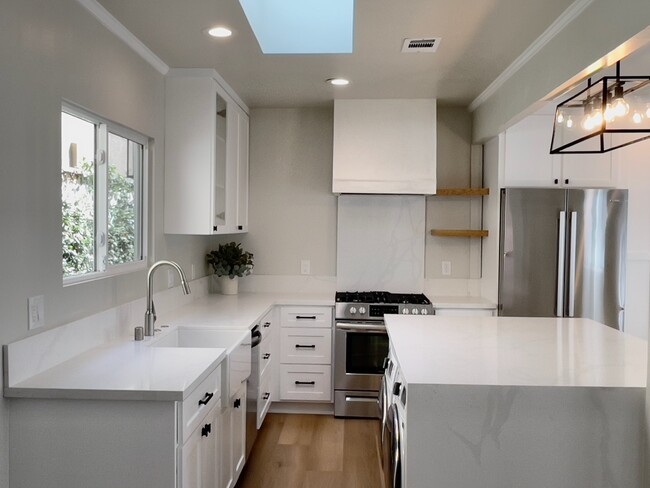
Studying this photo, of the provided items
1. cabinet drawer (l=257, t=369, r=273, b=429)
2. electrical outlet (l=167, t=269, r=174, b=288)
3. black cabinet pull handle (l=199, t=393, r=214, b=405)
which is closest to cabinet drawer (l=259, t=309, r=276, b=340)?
cabinet drawer (l=257, t=369, r=273, b=429)

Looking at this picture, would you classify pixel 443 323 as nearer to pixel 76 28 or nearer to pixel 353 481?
pixel 353 481

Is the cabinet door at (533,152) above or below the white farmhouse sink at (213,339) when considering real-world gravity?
above

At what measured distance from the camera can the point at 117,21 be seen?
269 centimetres

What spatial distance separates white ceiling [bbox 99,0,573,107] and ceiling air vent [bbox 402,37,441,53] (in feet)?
0.15

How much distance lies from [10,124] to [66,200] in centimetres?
53

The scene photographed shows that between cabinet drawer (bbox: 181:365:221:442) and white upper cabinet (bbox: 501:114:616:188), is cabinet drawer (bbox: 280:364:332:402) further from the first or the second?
white upper cabinet (bbox: 501:114:616:188)

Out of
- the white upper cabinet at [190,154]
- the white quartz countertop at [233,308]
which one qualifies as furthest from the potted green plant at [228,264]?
the white upper cabinet at [190,154]

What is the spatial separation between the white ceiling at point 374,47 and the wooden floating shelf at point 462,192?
2.30 ft

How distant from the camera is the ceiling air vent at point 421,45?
291 centimetres

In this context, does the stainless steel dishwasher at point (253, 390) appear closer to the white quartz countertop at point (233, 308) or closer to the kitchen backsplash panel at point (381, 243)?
the white quartz countertop at point (233, 308)

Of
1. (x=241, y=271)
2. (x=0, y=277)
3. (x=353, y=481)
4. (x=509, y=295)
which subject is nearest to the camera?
(x=0, y=277)

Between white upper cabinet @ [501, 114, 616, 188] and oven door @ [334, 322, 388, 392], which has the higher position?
white upper cabinet @ [501, 114, 616, 188]

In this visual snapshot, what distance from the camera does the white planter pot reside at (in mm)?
4551

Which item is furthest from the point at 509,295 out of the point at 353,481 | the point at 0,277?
the point at 0,277
